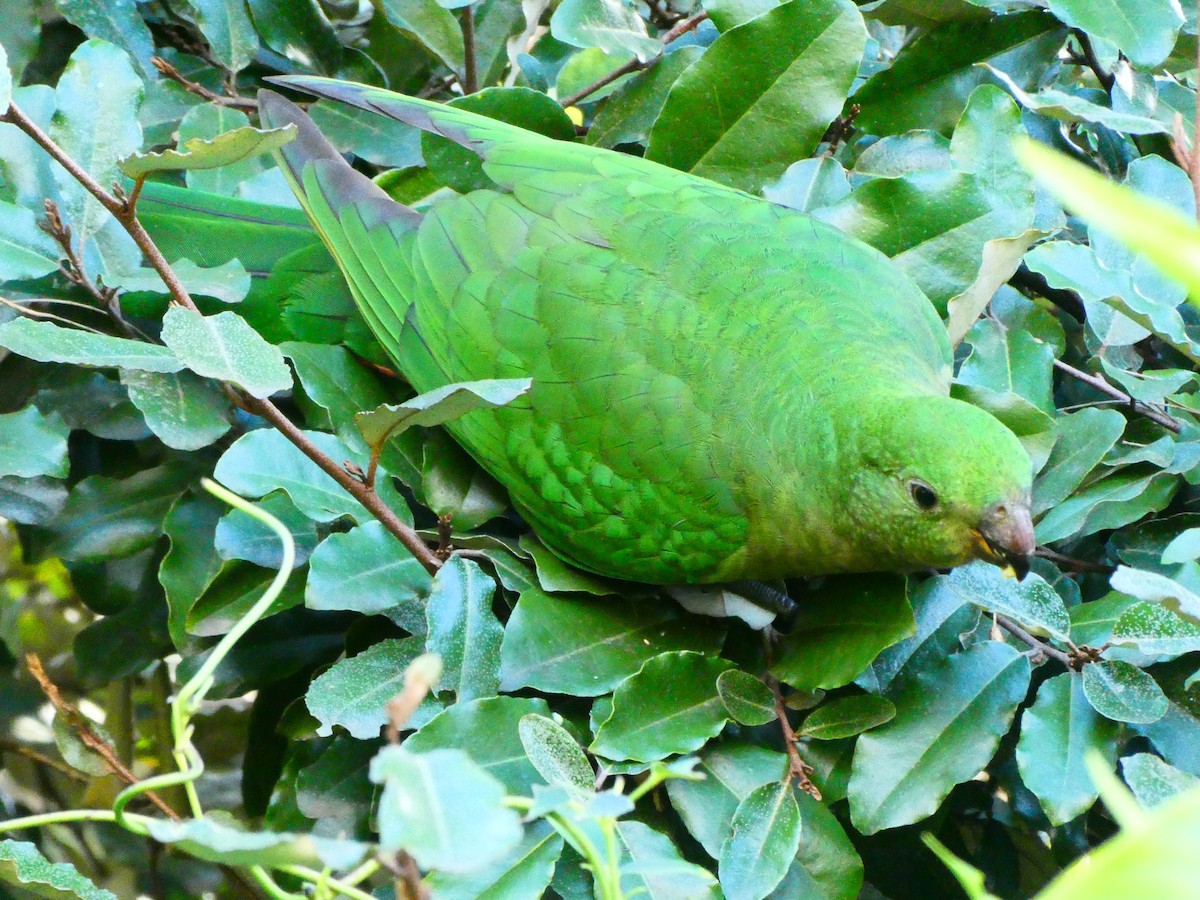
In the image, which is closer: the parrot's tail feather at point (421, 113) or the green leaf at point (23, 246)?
the green leaf at point (23, 246)

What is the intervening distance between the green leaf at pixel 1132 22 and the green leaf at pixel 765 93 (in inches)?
10.7

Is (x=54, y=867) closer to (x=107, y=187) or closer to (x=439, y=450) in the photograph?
(x=439, y=450)

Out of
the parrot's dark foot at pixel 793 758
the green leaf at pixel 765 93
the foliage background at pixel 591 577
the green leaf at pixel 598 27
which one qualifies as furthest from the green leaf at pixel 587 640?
the green leaf at pixel 598 27

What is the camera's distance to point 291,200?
1.66 meters

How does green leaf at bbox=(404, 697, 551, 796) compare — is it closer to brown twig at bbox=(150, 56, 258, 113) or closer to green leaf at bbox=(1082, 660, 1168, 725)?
green leaf at bbox=(1082, 660, 1168, 725)

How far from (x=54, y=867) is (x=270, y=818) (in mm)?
400

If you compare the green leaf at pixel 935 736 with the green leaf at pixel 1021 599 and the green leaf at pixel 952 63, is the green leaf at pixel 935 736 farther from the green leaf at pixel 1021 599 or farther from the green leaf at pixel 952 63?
the green leaf at pixel 952 63

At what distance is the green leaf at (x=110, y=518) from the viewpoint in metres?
1.49

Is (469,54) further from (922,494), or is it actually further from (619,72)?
(922,494)

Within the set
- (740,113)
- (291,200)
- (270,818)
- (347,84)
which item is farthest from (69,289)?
(740,113)

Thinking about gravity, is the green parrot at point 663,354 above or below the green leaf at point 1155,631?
above

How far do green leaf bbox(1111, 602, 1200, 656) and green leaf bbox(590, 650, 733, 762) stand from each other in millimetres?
417

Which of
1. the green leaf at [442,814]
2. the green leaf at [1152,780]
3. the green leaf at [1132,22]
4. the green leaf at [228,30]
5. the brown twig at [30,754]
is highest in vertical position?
the green leaf at [228,30]

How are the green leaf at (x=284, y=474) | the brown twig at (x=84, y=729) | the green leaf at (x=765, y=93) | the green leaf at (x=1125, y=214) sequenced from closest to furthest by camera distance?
the green leaf at (x=1125, y=214) < the brown twig at (x=84, y=729) < the green leaf at (x=284, y=474) < the green leaf at (x=765, y=93)
